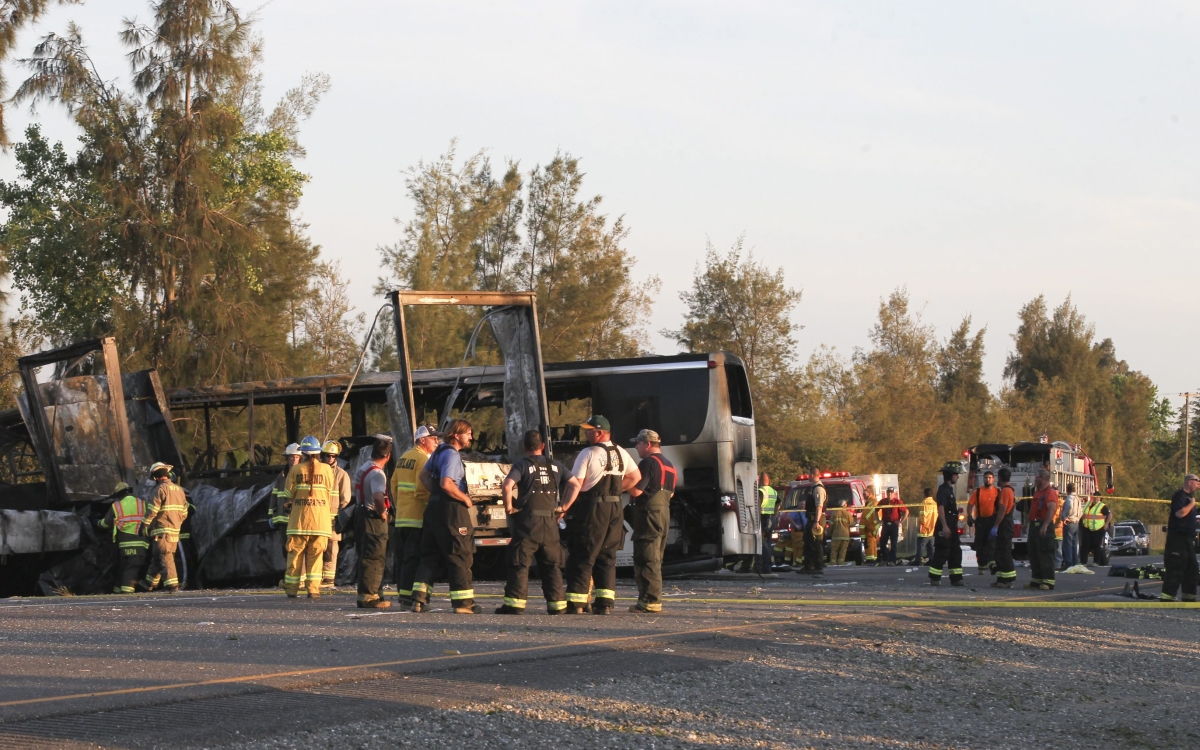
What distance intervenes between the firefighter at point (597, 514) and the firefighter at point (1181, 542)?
724cm

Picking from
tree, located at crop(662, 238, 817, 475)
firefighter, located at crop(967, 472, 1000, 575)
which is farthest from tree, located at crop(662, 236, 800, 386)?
firefighter, located at crop(967, 472, 1000, 575)

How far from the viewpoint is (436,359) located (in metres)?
Result: 36.6

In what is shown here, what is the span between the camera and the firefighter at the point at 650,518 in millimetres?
12633

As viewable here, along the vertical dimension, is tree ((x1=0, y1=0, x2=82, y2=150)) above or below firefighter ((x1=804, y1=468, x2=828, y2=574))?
above

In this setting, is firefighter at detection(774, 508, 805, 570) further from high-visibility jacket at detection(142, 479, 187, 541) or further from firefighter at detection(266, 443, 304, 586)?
high-visibility jacket at detection(142, 479, 187, 541)

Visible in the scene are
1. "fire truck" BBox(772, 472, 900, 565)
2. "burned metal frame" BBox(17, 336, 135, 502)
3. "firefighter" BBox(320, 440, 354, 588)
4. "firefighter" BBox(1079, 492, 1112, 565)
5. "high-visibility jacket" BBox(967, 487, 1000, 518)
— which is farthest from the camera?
"fire truck" BBox(772, 472, 900, 565)

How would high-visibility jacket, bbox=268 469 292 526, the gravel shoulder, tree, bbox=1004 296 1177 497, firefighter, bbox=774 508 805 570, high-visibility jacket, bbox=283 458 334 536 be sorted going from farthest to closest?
tree, bbox=1004 296 1177 497 → firefighter, bbox=774 508 805 570 → high-visibility jacket, bbox=268 469 292 526 → high-visibility jacket, bbox=283 458 334 536 → the gravel shoulder

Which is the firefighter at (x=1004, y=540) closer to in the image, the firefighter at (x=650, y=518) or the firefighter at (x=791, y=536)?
the firefighter at (x=650, y=518)

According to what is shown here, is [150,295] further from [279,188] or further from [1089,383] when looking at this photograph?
[1089,383]

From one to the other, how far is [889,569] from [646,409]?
Answer: 955 cm

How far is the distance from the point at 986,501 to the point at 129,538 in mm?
11703

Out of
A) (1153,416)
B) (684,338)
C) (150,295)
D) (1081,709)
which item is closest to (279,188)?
(150,295)

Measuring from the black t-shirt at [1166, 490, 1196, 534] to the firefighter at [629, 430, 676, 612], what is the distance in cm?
675

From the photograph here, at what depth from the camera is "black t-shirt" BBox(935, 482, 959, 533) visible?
18141mm
